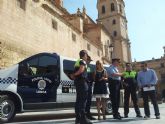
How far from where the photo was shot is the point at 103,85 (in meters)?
7.58

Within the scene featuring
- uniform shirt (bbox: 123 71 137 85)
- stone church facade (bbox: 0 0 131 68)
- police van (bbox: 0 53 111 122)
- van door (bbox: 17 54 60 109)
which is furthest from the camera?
A: stone church facade (bbox: 0 0 131 68)

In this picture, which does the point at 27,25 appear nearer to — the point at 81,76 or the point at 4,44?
the point at 4,44

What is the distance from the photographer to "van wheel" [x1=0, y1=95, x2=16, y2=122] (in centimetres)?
688

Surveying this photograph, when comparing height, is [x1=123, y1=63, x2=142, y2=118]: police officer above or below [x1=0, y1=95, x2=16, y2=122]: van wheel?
above

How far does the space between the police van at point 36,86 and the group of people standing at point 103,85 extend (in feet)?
2.80

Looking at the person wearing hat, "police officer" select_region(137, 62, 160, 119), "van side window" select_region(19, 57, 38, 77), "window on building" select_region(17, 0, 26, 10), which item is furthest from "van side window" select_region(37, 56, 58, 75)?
"window on building" select_region(17, 0, 26, 10)

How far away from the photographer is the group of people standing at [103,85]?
20.1 feet

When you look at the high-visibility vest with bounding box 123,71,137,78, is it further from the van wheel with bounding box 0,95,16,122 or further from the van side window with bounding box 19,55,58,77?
the van wheel with bounding box 0,95,16,122

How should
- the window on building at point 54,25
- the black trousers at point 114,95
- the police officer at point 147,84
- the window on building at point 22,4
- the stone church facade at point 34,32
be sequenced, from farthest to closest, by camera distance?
the window on building at point 54,25 < the window on building at point 22,4 < the stone church facade at point 34,32 < the police officer at point 147,84 < the black trousers at point 114,95

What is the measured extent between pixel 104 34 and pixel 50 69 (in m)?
36.7

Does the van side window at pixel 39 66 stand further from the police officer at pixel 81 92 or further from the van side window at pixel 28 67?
the police officer at pixel 81 92

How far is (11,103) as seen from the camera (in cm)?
714

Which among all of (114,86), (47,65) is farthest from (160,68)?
(47,65)

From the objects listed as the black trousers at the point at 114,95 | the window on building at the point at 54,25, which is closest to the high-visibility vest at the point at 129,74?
the black trousers at the point at 114,95
